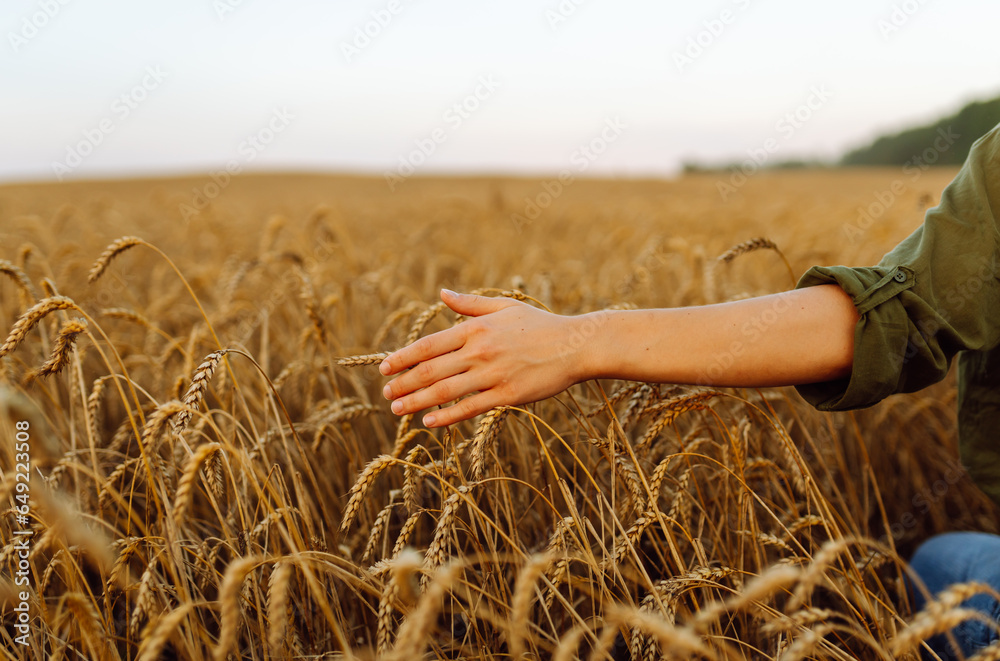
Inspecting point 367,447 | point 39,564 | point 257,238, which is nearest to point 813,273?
point 367,447

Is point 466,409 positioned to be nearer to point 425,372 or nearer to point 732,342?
point 425,372

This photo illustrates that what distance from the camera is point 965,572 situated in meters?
1.38

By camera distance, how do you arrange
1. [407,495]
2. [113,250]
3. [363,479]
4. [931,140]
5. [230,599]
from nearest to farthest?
[230,599] < [363,479] < [407,495] < [113,250] < [931,140]

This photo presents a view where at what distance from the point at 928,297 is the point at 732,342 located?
0.36m

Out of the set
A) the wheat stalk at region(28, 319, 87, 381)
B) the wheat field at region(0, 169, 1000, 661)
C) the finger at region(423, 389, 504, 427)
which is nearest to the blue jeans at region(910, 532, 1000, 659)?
the wheat field at region(0, 169, 1000, 661)

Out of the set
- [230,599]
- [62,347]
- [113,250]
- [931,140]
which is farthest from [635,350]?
[931,140]

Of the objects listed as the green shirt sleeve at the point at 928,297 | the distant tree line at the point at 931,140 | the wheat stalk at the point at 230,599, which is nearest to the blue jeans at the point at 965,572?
the green shirt sleeve at the point at 928,297

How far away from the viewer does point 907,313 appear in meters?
1.03

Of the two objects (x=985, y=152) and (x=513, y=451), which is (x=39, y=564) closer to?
(x=513, y=451)

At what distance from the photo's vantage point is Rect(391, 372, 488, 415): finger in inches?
40.4

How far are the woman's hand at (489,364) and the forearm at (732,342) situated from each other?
0.03 metres

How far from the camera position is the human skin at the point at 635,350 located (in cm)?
102

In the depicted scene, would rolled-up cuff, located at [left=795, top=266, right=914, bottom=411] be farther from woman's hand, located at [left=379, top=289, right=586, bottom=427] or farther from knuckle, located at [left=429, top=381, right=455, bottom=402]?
knuckle, located at [left=429, top=381, right=455, bottom=402]

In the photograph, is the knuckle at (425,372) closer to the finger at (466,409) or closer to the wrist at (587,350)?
the finger at (466,409)
